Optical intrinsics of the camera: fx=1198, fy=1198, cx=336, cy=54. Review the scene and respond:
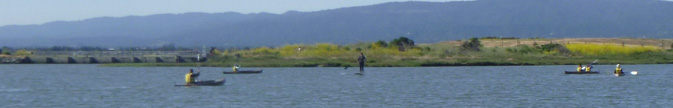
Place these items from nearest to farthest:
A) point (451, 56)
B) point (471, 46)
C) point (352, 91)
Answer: point (352, 91) → point (451, 56) → point (471, 46)

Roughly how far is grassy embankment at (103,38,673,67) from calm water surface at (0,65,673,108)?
16.3 m

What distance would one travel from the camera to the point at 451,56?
81.5 m

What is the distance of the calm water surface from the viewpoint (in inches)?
1458

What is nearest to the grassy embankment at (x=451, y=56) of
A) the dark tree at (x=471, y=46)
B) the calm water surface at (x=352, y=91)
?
the dark tree at (x=471, y=46)

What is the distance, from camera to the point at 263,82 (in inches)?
2000

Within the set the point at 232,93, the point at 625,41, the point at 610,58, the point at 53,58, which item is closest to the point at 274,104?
the point at 232,93

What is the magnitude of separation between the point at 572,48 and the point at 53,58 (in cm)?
3926

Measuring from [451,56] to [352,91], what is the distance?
39.0 m

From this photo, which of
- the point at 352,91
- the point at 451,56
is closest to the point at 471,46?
the point at 451,56

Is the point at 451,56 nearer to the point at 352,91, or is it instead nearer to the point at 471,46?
the point at 471,46

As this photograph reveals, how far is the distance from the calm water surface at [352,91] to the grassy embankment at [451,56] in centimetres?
1635

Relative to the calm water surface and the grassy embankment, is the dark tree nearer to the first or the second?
the grassy embankment

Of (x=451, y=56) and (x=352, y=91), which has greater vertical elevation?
(x=451, y=56)

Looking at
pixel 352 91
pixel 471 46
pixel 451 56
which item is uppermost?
pixel 471 46
